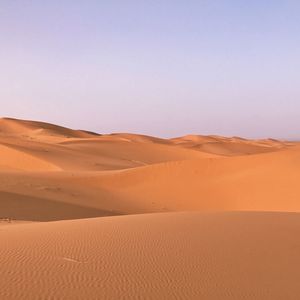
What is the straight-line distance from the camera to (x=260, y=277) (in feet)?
15.6

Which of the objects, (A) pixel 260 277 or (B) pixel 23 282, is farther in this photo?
(A) pixel 260 277

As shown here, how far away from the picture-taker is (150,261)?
4.90 metres

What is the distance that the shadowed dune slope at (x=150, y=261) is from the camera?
12.8 ft

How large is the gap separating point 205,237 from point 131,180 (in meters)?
14.3

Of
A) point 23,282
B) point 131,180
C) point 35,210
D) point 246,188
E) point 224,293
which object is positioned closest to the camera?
point 23,282

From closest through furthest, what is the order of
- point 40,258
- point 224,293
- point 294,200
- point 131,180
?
point 224,293 → point 40,258 → point 294,200 → point 131,180

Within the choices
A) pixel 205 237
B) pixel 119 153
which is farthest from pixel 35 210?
pixel 119 153

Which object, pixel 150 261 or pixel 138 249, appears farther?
pixel 138 249

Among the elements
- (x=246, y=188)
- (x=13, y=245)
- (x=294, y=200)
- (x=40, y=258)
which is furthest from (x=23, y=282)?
(x=246, y=188)

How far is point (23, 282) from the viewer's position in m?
3.80

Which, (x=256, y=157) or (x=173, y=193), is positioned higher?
(x=256, y=157)

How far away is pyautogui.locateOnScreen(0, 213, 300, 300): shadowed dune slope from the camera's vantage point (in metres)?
3.89

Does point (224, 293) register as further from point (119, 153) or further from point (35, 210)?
point (119, 153)

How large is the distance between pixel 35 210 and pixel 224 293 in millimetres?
9645
